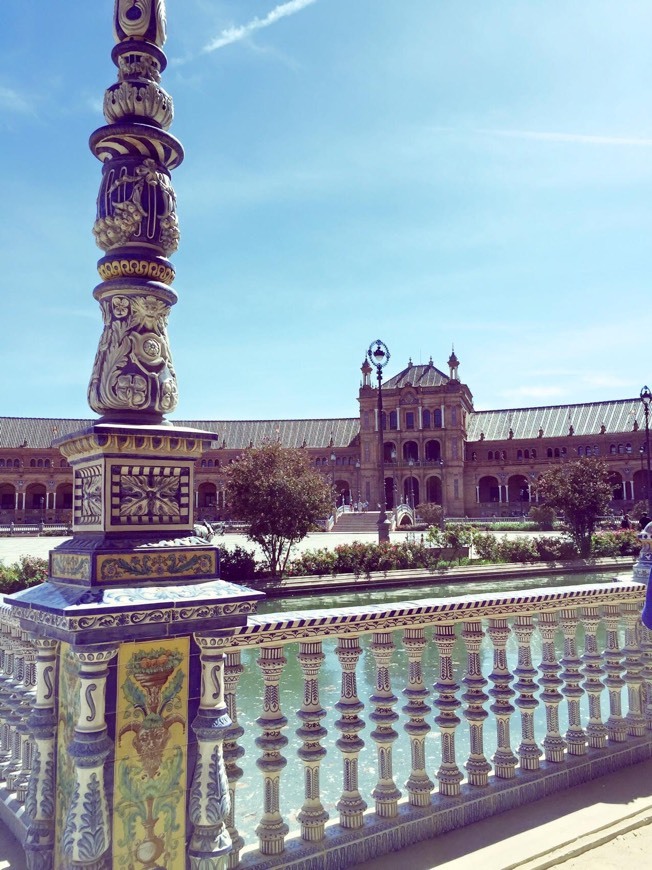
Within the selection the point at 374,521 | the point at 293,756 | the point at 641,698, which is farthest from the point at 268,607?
the point at 374,521

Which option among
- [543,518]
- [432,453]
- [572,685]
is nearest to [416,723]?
[572,685]

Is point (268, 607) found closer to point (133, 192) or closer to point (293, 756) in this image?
point (293, 756)

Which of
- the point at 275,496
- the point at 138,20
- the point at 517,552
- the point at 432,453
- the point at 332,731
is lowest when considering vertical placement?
the point at 332,731

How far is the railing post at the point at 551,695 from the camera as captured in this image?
158 inches

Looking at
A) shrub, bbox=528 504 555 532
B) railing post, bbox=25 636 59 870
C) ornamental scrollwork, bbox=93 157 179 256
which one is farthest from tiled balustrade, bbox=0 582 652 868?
shrub, bbox=528 504 555 532

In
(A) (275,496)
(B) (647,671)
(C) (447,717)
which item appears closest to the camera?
(C) (447,717)

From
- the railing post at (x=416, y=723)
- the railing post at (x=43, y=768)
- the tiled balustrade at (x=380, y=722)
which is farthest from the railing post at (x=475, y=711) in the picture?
the railing post at (x=43, y=768)

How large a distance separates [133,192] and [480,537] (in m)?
25.9

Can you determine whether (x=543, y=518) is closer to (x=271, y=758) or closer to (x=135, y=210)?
(x=271, y=758)

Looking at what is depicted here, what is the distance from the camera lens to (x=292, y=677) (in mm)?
10375

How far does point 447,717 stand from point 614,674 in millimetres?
1515

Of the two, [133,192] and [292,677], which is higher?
[133,192]

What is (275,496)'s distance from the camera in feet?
72.6

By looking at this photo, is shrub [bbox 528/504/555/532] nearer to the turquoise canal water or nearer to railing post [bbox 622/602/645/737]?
the turquoise canal water
